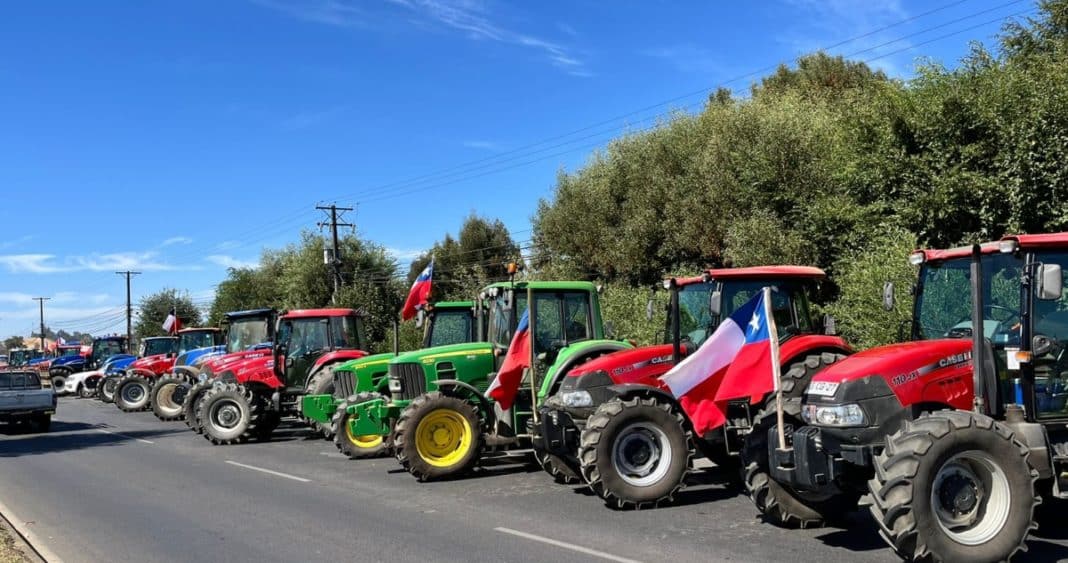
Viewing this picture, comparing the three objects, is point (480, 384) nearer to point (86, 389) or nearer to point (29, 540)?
point (29, 540)

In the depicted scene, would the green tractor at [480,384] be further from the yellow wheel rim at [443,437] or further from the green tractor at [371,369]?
the green tractor at [371,369]

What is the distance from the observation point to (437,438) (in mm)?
11781

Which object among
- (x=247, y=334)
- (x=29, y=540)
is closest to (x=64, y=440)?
(x=247, y=334)

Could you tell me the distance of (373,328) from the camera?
3866cm

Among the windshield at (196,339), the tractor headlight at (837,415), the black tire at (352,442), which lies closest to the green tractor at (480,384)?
the black tire at (352,442)

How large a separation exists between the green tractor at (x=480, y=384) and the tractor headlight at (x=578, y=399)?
96 cm

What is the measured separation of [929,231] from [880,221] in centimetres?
106

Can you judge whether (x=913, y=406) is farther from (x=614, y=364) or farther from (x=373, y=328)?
(x=373, y=328)

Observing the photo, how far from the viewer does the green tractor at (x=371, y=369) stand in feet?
47.8

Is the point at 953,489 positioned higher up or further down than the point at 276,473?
higher up

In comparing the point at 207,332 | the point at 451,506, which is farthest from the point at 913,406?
the point at 207,332

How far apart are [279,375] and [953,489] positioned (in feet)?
46.4

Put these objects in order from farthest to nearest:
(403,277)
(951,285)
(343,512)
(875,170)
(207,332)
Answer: (403,277)
(207,332)
(875,170)
(343,512)
(951,285)

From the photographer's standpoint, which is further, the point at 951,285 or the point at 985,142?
Answer: the point at 985,142
